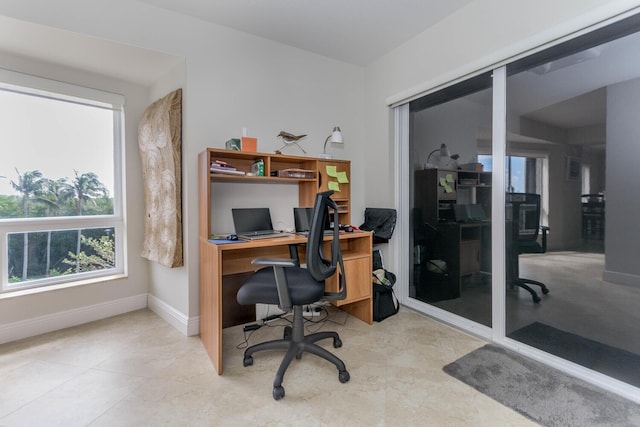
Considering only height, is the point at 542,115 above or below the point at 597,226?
above

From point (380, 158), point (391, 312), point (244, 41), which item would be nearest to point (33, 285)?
point (244, 41)

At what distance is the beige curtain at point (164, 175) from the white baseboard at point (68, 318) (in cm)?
57

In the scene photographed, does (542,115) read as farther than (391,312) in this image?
No

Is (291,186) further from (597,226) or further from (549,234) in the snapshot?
(597,226)

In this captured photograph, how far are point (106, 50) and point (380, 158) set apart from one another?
253 centimetres

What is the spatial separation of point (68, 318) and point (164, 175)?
149 centimetres

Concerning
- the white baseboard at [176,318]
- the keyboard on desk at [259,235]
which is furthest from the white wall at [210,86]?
the keyboard on desk at [259,235]

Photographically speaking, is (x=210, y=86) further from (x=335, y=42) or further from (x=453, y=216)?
(x=453, y=216)

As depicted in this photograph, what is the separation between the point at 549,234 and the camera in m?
2.00

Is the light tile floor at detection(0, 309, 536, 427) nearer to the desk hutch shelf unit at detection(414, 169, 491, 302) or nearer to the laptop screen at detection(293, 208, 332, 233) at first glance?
the desk hutch shelf unit at detection(414, 169, 491, 302)

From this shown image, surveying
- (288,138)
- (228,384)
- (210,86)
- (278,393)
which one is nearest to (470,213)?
(288,138)

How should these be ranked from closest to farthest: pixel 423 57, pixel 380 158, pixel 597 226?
pixel 597 226 < pixel 423 57 < pixel 380 158

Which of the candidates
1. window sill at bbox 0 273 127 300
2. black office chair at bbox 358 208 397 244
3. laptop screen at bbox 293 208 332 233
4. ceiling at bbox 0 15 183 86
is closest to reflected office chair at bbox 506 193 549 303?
black office chair at bbox 358 208 397 244

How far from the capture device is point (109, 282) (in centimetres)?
270
